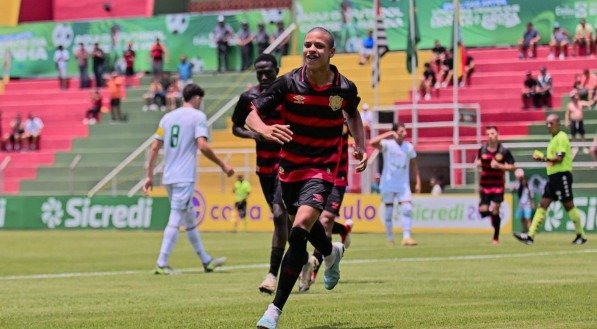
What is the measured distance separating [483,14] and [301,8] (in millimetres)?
7285

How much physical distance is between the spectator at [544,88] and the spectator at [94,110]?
1739 centimetres

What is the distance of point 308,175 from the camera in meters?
11.4

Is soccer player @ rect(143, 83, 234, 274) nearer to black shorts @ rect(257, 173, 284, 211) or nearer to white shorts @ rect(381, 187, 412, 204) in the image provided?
black shorts @ rect(257, 173, 284, 211)

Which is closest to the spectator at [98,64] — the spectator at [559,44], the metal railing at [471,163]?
the spectator at [559,44]

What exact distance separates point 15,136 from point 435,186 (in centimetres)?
2035

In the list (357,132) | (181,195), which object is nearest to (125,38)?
(181,195)

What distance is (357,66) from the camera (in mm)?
50281

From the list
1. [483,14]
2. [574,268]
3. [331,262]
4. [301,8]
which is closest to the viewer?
[331,262]

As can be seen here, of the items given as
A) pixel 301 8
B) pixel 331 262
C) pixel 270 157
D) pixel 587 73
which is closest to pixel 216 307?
pixel 331 262

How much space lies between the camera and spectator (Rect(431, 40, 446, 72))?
47.6m

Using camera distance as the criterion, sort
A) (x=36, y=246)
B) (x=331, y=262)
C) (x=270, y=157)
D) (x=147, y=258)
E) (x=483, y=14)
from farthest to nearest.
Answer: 1. (x=483, y=14)
2. (x=36, y=246)
3. (x=147, y=258)
4. (x=270, y=157)
5. (x=331, y=262)

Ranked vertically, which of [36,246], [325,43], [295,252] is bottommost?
[36,246]

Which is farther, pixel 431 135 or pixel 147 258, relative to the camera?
pixel 431 135

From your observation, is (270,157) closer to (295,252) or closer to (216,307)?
(216,307)
